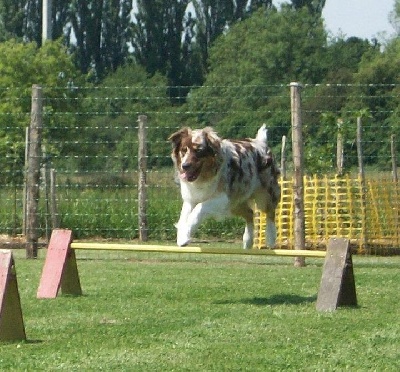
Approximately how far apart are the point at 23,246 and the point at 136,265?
369cm

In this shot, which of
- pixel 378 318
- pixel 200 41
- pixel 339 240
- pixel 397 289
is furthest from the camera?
pixel 200 41

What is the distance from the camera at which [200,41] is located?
6900 cm

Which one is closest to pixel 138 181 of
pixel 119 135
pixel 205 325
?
pixel 119 135

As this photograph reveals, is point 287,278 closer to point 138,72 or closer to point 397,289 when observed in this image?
point 397,289

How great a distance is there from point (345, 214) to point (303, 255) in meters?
7.91

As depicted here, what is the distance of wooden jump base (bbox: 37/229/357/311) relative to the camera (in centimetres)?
949

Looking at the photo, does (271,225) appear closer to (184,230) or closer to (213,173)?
(213,173)

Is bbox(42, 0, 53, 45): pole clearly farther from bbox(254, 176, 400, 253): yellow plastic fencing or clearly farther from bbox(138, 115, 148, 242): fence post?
bbox(254, 176, 400, 253): yellow plastic fencing

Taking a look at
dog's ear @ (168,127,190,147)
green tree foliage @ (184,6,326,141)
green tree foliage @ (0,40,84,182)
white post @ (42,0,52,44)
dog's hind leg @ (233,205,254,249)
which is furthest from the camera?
green tree foliage @ (184,6,326,141)

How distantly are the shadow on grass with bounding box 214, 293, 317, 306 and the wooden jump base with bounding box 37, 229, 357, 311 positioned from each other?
48 centimetres

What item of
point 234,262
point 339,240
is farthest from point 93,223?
point 339,240

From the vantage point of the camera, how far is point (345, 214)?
17.5 metres

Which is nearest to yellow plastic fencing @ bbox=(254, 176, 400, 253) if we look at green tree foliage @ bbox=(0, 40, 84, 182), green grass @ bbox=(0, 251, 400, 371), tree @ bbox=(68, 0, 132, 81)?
green grass @ bbox=(0, 251, 400, 371)

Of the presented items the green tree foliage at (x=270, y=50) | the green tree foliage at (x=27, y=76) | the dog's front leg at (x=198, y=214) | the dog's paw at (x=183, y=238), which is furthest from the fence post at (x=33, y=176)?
the green tree foliage at (x=270, y=50)
